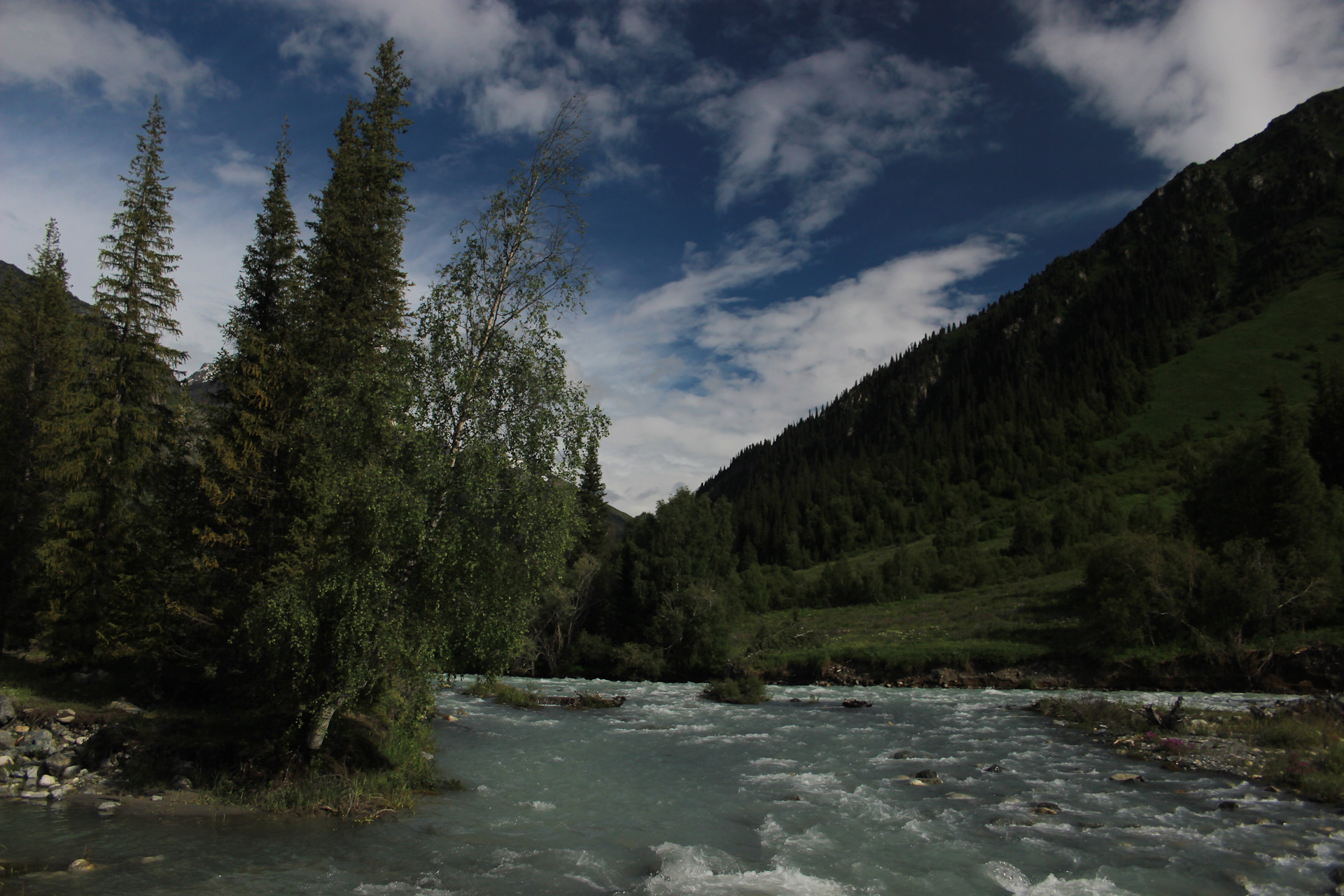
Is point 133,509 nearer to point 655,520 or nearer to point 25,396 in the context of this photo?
point 25,396

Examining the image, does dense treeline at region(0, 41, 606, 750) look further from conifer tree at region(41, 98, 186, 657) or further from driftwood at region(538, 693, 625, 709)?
driftwood at region(538, 693, 625, 709)

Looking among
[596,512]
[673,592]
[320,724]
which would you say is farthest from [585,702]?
[596,512]

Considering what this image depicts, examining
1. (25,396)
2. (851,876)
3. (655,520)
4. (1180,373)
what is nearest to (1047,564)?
(655,520)

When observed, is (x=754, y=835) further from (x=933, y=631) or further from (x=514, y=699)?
(x=933, y=631)

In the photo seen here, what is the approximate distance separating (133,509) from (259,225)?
11.0 metres

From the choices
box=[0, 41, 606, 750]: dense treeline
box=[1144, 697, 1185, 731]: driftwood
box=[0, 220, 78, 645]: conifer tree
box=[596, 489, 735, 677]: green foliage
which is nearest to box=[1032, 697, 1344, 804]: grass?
box=[1144, 697, 1185, 731]: driftwood

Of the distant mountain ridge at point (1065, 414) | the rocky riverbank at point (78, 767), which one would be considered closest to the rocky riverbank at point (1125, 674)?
the rocky riverbank at point (78, 767)

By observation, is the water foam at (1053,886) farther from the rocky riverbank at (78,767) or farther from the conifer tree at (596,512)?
the conifer tree at (596,512)

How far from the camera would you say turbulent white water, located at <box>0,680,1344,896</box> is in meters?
10.6

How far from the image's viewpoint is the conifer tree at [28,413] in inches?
965

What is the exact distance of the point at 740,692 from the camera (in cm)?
3694

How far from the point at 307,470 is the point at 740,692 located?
26906 mm

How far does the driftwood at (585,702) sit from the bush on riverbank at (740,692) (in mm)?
5578

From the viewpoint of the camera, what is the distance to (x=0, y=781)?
13734 mm
